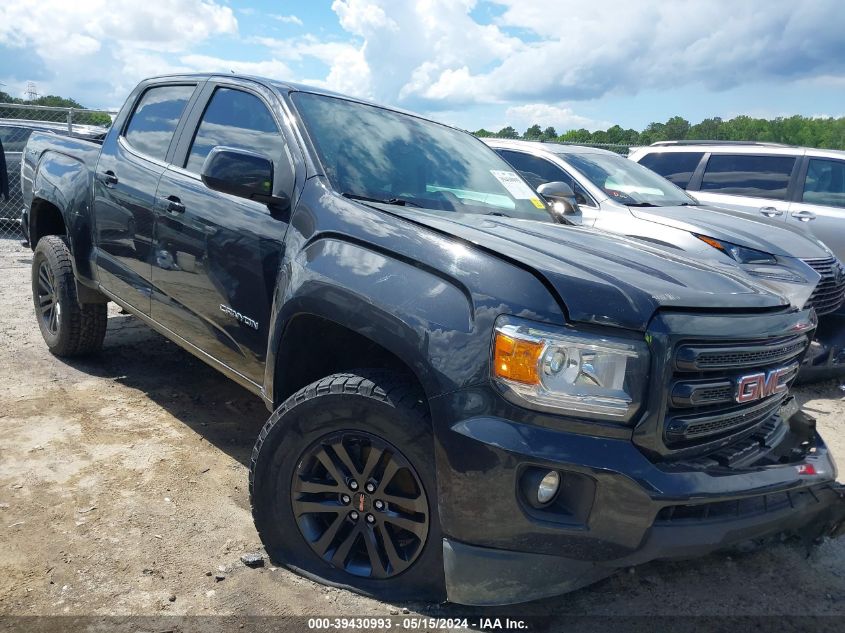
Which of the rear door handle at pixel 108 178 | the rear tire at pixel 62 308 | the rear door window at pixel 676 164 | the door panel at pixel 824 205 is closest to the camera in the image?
the rear door handle at pixel 108 178

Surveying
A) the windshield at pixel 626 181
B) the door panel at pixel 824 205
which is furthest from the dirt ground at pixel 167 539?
the door panel at pixel 824 205

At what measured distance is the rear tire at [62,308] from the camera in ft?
14.9

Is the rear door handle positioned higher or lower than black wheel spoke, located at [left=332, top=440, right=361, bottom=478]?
higher

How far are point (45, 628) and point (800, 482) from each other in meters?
2.52

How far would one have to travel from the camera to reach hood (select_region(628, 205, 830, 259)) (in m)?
5.35

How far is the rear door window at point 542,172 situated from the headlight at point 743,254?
1.28 m

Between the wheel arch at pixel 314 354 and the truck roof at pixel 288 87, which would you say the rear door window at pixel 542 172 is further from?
the wheel arch at pixel 314 354

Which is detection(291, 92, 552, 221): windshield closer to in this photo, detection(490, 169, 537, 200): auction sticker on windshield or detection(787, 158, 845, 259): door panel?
detection(490, 169, 537, 200): auction sticker on windshield

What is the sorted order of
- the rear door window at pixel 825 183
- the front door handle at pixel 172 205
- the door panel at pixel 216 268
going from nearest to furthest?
the door panel at pixel 216 268, the front door handle at pixel 172 205, the rear door window at pixel 825 183

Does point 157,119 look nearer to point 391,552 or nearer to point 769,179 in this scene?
point 391,552

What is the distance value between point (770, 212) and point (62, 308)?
22.6 feet

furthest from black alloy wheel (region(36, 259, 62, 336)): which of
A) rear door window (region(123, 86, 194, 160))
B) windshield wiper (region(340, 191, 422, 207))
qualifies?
windshield wiper (region(340, 191, 422, 207))

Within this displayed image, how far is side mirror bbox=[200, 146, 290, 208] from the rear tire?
2.34 meters

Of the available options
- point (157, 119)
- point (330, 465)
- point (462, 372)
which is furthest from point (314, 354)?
point (157, 119)
